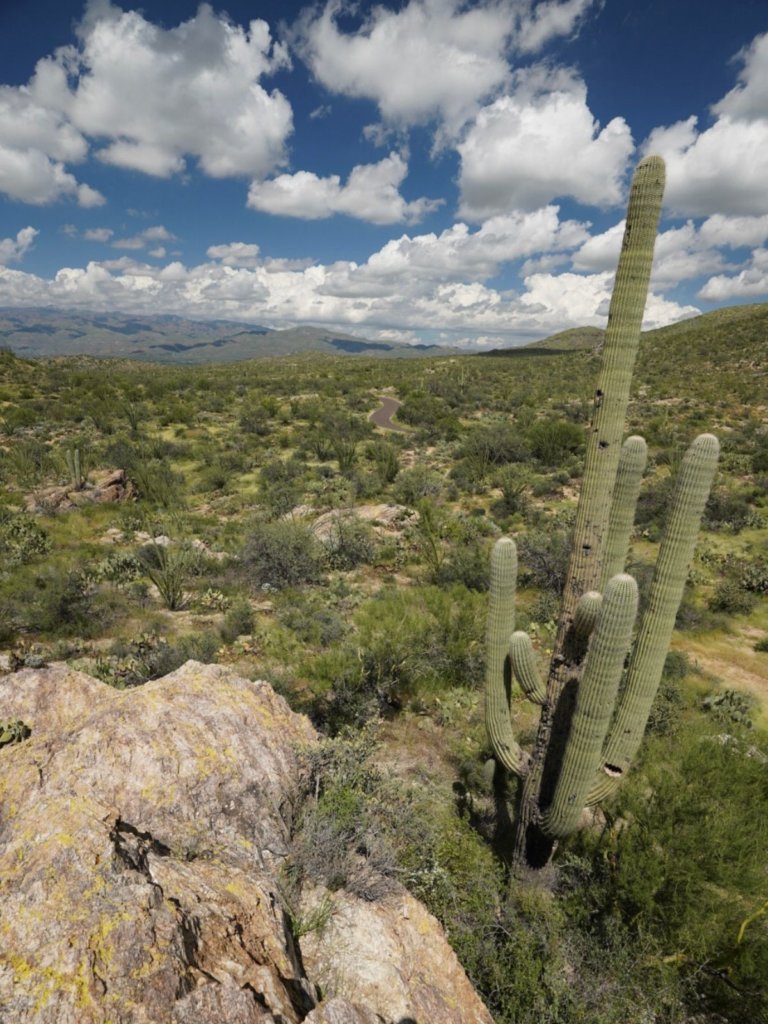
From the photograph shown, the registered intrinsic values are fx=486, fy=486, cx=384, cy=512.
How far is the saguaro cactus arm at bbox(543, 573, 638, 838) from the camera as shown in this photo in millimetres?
3920

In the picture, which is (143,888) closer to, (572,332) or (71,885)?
(71,885)

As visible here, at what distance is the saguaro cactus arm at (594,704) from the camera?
12.9 feet

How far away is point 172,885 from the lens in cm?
290

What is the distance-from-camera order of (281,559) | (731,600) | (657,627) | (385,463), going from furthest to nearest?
(385,463)
(281,559)
(731,600)
(657,627)

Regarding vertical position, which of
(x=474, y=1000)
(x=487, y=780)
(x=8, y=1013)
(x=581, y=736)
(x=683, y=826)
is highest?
(x=8, y=1013)

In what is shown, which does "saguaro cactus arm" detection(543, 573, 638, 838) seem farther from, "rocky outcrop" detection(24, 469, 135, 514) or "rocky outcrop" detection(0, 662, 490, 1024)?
"rocky outcrop" detection(24, 469, 135, 514)

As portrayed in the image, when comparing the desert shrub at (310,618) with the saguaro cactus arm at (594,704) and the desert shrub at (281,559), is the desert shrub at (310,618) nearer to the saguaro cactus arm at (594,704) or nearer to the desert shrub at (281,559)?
the desert shrub at (281,559)

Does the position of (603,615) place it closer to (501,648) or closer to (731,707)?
(501,648)

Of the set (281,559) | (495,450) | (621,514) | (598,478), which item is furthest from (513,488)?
(598,478)

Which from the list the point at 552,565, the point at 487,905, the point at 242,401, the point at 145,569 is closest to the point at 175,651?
the point at 145,569

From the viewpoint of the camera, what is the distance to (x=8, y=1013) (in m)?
2.06

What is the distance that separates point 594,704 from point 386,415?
3095 centimetres

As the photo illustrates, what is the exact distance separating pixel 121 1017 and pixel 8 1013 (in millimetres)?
453

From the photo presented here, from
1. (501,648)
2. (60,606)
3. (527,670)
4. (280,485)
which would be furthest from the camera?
(280,485)
